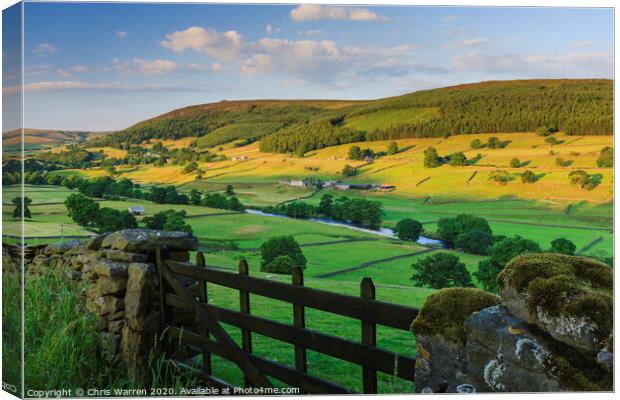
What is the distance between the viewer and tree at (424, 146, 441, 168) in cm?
845

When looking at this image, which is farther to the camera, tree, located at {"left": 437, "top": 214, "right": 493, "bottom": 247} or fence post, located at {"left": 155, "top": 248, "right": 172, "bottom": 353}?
tree, located at {"left": 437, "top": 214, "right": 493, "bottom": 247}

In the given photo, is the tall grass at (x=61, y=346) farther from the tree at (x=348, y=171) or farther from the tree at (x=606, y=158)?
the tree at (x=606, y=158)

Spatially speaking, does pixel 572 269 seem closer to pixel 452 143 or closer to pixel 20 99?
pixel 452 143

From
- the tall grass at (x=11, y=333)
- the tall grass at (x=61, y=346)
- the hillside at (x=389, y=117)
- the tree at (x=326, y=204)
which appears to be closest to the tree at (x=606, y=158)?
the hillside at (x=389, y=117)

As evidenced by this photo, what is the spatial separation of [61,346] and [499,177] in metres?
4.52

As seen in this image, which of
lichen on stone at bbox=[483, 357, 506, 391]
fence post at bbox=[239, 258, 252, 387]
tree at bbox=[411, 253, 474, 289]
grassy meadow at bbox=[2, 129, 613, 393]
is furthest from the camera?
tree at bbox=[411, 253, 474, 289]


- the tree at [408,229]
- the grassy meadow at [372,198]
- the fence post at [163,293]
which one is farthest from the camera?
the tree at [408,229]

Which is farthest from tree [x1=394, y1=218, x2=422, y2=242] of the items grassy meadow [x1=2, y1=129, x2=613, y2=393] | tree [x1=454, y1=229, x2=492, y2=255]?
tree [x1=454, y1=229, x2=492, y2=255]

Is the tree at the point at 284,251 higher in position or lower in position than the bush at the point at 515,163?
lower

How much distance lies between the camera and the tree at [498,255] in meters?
8.04

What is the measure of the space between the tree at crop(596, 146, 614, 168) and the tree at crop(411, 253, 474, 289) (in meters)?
1.66

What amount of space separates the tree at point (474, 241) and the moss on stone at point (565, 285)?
308 centimetres

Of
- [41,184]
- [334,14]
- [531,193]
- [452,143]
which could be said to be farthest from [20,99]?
[531,193]

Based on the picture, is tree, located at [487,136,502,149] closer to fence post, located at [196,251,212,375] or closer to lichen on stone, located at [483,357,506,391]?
fence post, located at [196,251,212,375]
